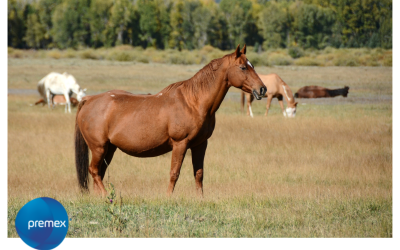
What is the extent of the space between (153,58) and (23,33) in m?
30.9

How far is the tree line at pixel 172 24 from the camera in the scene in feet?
218

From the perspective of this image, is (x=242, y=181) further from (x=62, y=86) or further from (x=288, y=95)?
(x=62, y=86)

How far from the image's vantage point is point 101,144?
7.41 metres

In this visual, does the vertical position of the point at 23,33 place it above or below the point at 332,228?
above

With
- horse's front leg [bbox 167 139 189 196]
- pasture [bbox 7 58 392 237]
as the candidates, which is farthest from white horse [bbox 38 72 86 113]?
horse's front leg [bbox 167 139 189 196]

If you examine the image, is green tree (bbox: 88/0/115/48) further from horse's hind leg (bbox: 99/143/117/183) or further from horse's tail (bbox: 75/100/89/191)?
horse's hind leg (bbox: 99/143/117/183)

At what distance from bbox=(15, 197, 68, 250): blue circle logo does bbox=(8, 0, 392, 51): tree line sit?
198 feet

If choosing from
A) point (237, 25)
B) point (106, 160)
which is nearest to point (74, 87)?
point (106, 160)

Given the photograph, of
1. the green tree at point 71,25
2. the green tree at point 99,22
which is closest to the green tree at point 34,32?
the green tree at point 71,25

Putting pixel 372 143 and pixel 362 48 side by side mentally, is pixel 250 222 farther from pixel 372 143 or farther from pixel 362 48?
pixel 362 48

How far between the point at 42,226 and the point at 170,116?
2.56m

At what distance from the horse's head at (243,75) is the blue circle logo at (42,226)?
10.2 feet

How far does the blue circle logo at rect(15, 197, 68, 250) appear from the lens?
203 inches

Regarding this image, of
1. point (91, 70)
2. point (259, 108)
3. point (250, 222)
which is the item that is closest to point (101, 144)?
point (250, 222)
